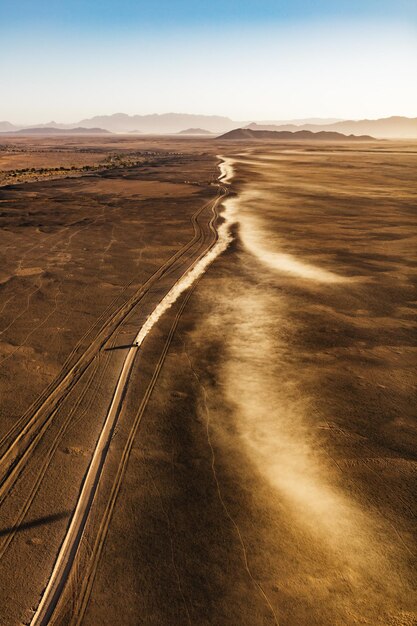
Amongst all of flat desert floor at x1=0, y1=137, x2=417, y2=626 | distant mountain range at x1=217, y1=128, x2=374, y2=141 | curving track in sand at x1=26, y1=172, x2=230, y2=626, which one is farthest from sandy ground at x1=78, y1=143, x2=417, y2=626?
distant mountain range at x1=217, y1=128, x2=374, y2=141

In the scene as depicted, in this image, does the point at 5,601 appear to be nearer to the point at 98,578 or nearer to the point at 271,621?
the point at 98,578

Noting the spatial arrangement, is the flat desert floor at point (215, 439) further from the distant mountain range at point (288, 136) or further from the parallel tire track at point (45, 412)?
the distant mountain range at point (288, 136)

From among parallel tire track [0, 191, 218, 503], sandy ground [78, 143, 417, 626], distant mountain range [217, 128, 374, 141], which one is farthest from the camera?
distant mountain range [217, 128, 374, 141]

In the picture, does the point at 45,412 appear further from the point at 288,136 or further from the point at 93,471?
the point at 288,136

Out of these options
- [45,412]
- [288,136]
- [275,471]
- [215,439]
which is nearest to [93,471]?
[45,412]

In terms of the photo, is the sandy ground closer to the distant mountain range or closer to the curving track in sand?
the curving track in sand

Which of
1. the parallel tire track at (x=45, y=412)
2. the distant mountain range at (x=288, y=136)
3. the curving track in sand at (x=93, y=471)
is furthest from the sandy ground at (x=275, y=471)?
the distant mountain range at (x=288, y=136)

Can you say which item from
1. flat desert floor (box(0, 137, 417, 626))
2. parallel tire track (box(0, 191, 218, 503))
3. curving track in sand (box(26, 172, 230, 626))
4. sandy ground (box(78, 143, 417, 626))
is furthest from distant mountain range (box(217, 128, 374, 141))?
curving track in sand (box(26, 172, 230, 626))

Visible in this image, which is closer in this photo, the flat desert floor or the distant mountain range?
the flat desert floor

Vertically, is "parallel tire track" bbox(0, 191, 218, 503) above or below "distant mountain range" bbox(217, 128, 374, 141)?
below

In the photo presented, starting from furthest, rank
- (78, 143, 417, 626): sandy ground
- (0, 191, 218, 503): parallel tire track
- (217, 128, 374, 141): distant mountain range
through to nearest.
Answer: (217, 128, 374, 141): distant mountain range, (0, 191, 218, 503): parallel tire track, (78, 143, 417, 626): sandy ground
